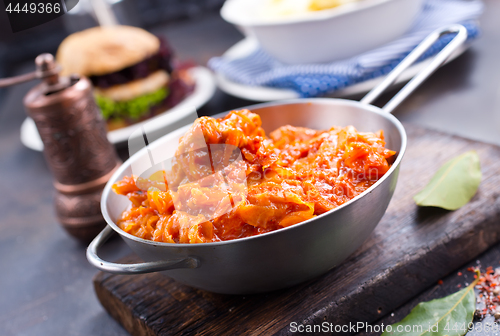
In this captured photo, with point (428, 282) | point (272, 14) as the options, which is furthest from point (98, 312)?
point (272, 14)

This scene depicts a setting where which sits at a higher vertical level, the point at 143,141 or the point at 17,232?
the point at 143,141

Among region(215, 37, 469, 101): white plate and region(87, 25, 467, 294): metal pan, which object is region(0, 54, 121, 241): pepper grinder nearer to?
region(87, 25, 467, 294): metal pan

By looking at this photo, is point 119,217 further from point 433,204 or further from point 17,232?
point 17,232

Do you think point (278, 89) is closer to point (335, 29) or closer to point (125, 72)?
point (335, 29)

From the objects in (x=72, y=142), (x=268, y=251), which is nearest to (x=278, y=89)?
(x=72, y=142)

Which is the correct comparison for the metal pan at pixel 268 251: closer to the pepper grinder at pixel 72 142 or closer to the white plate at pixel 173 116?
the pepper grinder at pixel 72 142

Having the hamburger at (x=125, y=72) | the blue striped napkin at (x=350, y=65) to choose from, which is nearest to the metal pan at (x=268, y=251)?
the blue striped napkin at (x=350, y=65)
